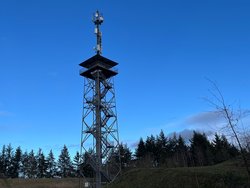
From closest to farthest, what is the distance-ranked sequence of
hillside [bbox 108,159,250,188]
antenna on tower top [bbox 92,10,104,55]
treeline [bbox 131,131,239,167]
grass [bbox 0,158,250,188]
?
1. grass [bbox 0,158,250,188]
2. hillside [bbox 108,159,250,188]
3. antenna on tower top [bbox 92,10,104,55]
4. treeline [bbox 131,131,239,167]

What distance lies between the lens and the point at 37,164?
336 ft

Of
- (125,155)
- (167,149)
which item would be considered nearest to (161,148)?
(167,149)

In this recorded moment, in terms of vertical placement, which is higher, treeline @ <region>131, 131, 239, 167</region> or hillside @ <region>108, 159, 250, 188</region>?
treeline @ <region>131, 131, 239, 167</region>

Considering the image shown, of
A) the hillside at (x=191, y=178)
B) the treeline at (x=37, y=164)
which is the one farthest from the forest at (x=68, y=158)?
the hillside at (x=191, y=178)

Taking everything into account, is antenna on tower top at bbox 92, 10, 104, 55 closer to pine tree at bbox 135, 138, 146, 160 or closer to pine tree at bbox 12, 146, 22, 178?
pine tree at bbox 135, 138, 146, 160

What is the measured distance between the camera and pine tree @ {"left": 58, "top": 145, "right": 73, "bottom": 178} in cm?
10155

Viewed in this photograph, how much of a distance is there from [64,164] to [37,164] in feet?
29.2

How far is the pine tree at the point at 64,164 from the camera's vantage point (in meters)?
102

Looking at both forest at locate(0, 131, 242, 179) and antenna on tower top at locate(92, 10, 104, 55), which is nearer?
antenna on tower top at locate(92, 10, 104, 55)

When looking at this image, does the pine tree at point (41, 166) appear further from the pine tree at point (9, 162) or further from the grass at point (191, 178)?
the grass at point (191, 178)

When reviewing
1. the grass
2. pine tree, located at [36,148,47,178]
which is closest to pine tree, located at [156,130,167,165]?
the grass

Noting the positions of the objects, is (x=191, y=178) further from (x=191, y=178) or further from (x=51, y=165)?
Result: (x=51, y=165)

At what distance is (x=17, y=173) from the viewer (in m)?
99.2

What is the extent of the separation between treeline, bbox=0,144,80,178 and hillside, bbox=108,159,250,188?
2298 inches
